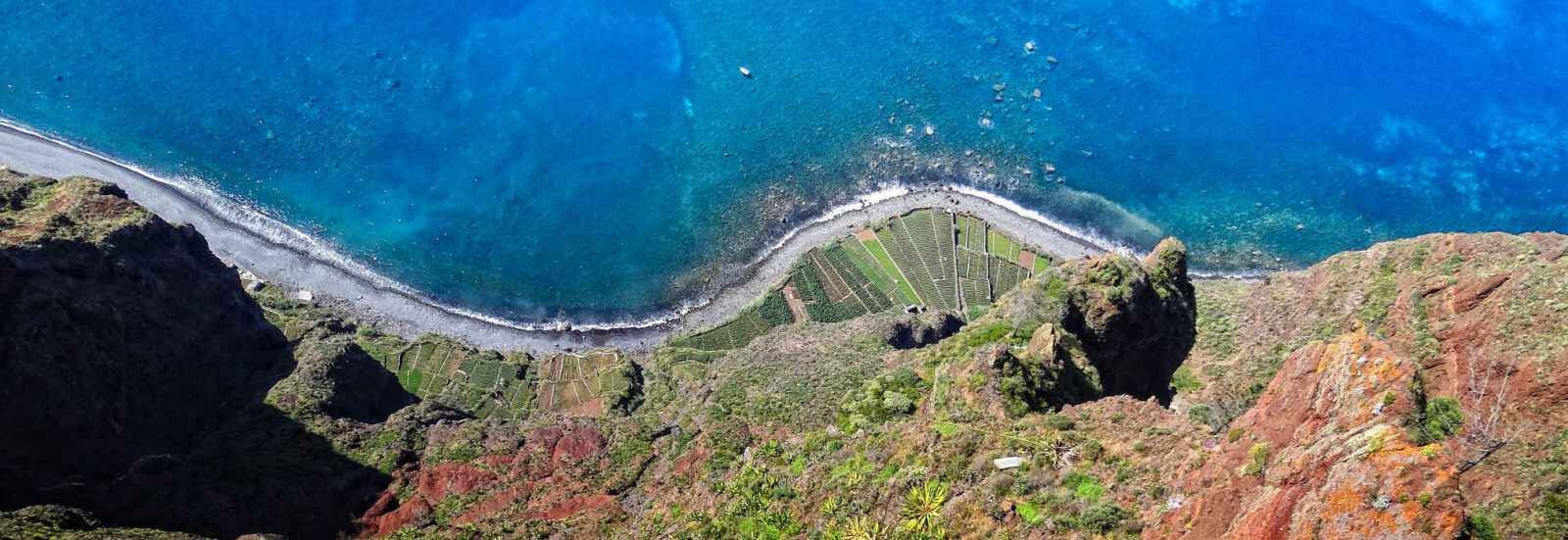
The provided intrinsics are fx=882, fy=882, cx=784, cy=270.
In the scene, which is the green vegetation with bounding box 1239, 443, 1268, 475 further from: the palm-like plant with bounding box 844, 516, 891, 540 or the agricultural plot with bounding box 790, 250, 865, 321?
the agricultural plot with bounding box 790, 250, 865, 321

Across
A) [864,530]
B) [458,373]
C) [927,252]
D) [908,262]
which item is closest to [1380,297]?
[864,530]

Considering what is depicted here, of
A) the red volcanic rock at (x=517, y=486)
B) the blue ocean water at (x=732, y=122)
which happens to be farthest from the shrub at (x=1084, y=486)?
the blue ocean water at (x=732, y=122)

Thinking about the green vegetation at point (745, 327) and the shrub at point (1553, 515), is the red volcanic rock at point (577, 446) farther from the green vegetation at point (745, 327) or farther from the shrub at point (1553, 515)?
the shrub at point (1553, 515)

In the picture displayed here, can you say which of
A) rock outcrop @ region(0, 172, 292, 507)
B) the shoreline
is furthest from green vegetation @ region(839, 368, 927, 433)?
rock outcrop @ region(0, 172, 292, 507)

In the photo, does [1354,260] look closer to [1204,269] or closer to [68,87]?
[1204,269]

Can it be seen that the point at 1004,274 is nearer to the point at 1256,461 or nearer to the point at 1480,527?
the point at 1256,461

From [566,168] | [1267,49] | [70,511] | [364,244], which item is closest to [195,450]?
[70,511]
